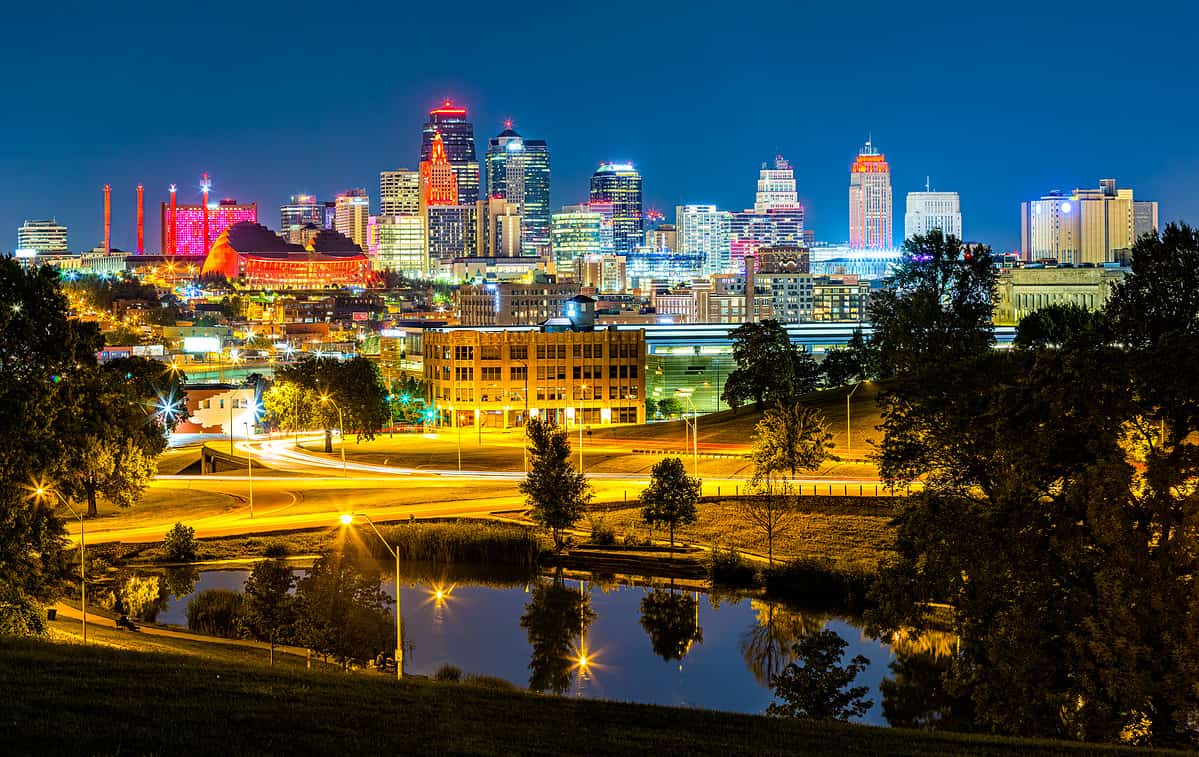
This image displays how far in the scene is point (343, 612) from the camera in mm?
51500

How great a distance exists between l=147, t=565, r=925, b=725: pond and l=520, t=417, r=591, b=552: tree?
3788 mm

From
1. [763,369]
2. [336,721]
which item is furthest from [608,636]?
[763,369]

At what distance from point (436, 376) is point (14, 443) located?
86.0m

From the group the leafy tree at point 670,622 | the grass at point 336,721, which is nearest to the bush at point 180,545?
the leafy tree at point 670,622

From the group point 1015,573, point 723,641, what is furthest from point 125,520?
point 1015,573

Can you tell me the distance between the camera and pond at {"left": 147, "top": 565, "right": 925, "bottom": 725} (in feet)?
149

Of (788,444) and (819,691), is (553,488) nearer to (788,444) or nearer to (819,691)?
(788,444)

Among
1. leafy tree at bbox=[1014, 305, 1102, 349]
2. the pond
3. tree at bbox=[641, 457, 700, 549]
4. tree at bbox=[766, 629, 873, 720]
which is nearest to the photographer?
tree at bbox=[766, 629, 873, 720]

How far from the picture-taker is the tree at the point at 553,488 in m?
64.9

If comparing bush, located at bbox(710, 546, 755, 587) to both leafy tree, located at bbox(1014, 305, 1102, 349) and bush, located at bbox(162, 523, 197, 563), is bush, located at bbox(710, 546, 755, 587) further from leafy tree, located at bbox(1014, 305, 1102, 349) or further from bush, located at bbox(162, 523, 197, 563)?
leafy tree, located at bbox(1014, 305, 1102, 349)

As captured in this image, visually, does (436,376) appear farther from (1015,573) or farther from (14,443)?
(1015,573)

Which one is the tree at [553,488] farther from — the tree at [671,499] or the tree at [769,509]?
the tree at [769,509]

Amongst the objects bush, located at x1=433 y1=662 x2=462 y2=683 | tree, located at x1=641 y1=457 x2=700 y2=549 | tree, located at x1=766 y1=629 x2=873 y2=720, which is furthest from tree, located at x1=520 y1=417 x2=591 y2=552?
tree, located at x1=766 y1=629 x2=873 y2=720

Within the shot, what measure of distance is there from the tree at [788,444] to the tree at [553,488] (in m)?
8.60
